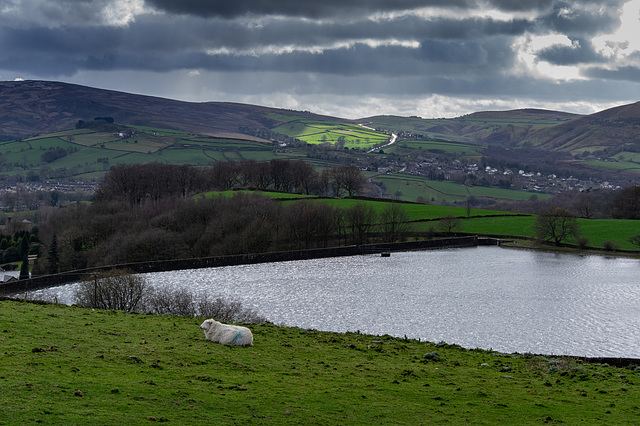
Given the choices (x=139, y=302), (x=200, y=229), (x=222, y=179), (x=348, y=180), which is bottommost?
(x=200, y=229)

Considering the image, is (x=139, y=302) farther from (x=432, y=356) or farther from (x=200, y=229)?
(x=200, y=229)

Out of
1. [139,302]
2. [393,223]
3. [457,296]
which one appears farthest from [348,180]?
[139,302]

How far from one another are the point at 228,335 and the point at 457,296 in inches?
1554

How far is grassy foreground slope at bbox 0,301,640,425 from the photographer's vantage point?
45.1 feet

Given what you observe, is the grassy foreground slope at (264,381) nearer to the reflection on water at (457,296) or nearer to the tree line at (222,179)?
the reflection on water at (457,296)

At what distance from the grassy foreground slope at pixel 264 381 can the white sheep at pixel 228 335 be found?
38 centimetres

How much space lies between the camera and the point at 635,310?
2074 inches

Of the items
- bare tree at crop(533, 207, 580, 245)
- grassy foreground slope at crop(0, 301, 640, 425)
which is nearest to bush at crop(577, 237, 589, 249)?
bare tree at crop(533, 207, 580, 245)

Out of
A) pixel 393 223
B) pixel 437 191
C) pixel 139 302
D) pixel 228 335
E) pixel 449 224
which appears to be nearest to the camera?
pixel 228 335

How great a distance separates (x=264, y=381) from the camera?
16.7 meters

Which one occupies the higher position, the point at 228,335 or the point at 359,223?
the point at 228,335

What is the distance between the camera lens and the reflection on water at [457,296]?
4256 cm

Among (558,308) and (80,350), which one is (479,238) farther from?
(80,350)

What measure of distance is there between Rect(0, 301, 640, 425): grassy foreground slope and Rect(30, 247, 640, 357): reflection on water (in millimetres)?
11569
